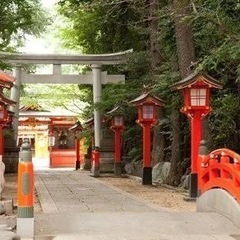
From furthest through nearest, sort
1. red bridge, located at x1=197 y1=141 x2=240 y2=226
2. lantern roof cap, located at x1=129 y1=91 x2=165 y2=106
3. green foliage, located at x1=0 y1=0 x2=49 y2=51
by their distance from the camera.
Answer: green foliage, located at x1=0 y1=0 x2=49 y2=51, lantern roof cap, located at x1=129 y1=91 x2=165 y2=106, red bridge, located at x1=197 y1=141 x2=240 y2=226

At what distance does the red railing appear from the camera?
28.5ft

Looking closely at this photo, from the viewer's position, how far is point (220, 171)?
9625 millimetres

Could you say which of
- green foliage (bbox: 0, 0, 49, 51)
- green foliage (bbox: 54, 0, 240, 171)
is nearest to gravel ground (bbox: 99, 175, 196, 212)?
green foliage (bbox: 54, 0, 240, 171)

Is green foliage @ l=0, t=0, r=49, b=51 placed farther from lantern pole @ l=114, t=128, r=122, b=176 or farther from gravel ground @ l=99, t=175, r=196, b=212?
gravel ground @ l=99, t=175, r=196, b=212

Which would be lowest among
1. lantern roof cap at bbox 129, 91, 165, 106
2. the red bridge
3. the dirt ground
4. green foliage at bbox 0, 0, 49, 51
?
the dirt ground

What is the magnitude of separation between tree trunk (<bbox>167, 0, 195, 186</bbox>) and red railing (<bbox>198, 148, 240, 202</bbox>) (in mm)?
2826

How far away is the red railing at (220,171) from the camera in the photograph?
869cm

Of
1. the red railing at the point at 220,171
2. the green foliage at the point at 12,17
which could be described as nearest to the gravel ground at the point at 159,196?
the red railing at the point at 220,171

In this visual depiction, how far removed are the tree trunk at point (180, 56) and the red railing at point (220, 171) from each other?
2826mm

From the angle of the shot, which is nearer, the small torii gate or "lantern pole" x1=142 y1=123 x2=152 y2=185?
"lantern pole" x1=142 y1=123 x2=152 y2=185

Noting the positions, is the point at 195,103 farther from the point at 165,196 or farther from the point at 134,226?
the point at 134,226

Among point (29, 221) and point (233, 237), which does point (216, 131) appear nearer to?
point (233, 237)

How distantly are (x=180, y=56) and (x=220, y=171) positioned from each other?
6088 millimetres

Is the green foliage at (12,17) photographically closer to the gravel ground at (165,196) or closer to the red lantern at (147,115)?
the red lantern at (147,115)
